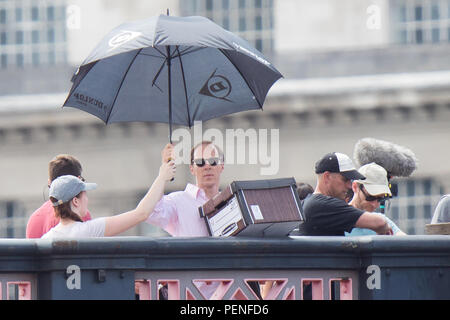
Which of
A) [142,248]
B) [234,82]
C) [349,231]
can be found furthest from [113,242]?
[234,82]

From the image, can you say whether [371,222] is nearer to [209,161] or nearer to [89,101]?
[209,161]

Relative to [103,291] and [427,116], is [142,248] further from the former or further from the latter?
[427,116]

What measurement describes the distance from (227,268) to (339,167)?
1474mm

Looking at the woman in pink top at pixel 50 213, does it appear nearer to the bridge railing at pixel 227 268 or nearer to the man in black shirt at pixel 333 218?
the bridge railing at pixel 227 268

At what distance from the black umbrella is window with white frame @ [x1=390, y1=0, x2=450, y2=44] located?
2085 cm

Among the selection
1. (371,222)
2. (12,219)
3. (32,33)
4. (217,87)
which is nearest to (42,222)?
(217,87)

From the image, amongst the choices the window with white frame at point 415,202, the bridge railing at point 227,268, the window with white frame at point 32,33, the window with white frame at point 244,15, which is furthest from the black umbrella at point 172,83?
the window with white frame at point 32,33

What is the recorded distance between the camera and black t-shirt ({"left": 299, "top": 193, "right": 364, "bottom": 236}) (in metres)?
9.80

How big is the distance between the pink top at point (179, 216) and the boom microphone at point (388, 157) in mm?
1340

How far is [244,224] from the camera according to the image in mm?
9000

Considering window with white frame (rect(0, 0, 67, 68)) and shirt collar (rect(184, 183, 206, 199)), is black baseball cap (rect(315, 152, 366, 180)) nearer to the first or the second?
shirt collar (rect(184, 183, 206, 199))

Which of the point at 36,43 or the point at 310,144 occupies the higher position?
the point at 36,43

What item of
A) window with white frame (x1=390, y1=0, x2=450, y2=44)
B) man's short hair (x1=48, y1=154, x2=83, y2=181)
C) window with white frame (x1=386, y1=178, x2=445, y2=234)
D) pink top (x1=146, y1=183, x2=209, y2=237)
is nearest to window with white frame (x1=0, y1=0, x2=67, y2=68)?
window with white frame (x1=390, y1=0, x2=450, y2=44)

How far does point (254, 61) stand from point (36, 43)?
75.2 ft
